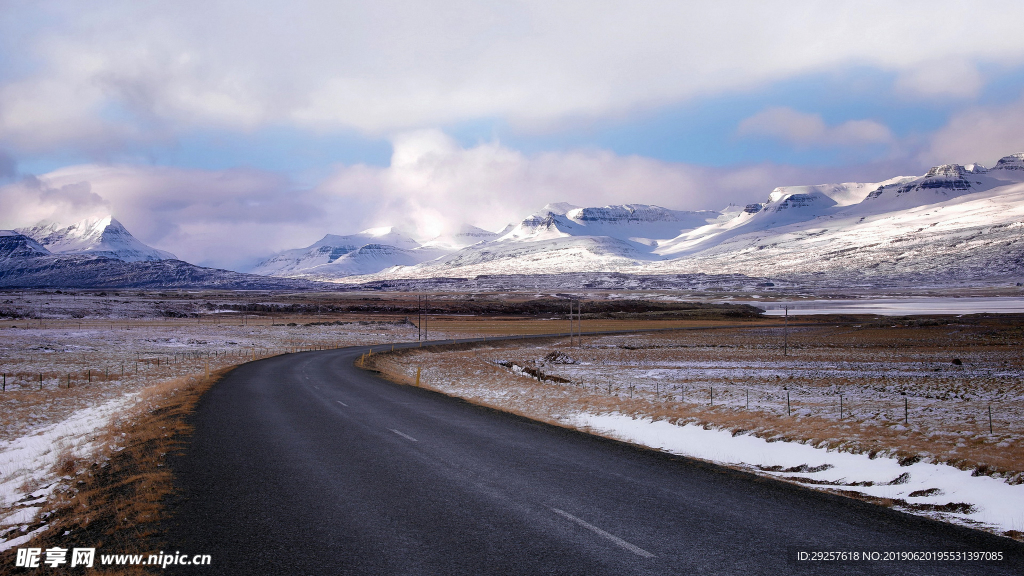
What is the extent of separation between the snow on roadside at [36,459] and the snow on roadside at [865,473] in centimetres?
1272

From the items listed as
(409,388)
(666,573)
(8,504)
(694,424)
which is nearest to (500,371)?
(409,388)

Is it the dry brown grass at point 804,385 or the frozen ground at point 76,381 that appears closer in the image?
the frozen ground at point 76,381

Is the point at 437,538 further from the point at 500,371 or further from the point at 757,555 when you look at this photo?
the point at 500,371

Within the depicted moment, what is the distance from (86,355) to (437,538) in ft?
163

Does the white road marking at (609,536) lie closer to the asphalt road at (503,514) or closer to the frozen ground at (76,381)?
the asphalt road at (503,514)

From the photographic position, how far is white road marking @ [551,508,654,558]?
7139 mm

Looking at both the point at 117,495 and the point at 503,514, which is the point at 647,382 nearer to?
the point at 503,514

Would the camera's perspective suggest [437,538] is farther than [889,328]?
No

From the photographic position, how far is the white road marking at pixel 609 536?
714 cm

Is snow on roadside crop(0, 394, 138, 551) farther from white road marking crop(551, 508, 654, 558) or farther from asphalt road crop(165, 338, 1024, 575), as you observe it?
white road marking crop(551, 508, 654, 558)

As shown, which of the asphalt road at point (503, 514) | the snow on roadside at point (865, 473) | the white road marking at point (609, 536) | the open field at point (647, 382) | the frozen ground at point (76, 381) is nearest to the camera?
the asphalt road at point (503, 514)

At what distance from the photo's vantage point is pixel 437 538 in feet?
25.0

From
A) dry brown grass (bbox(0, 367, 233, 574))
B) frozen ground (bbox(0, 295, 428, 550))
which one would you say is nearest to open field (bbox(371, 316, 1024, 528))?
dry brown grass (bbox(0, 367, 233, 574))

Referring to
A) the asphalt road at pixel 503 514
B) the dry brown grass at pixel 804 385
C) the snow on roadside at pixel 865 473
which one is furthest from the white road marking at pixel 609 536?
the dry brown grass at pixel 804 385
